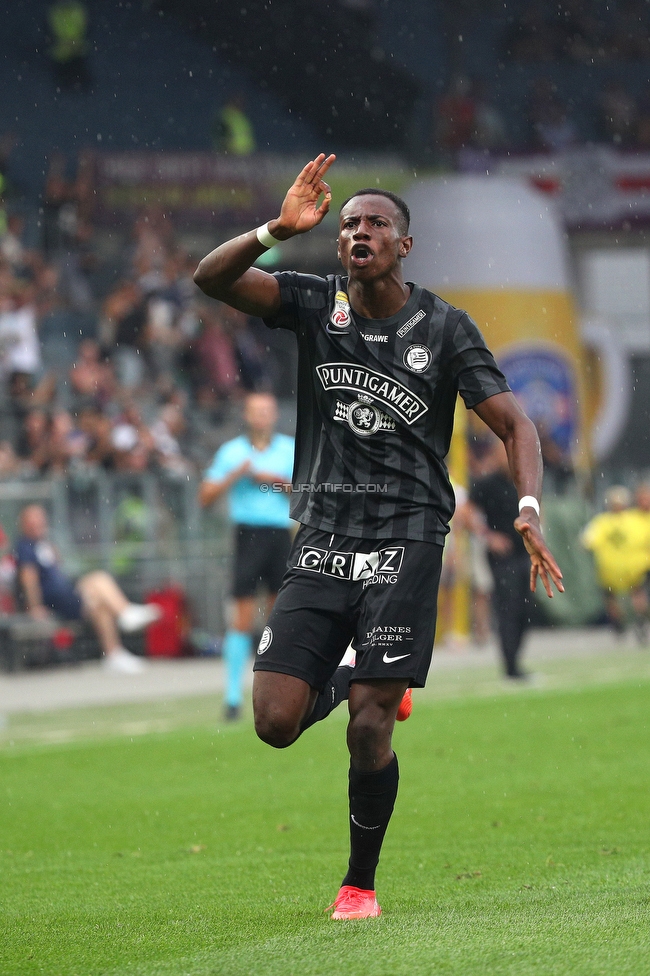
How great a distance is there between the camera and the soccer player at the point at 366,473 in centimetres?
498

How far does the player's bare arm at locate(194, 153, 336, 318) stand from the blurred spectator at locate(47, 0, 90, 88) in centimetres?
2193

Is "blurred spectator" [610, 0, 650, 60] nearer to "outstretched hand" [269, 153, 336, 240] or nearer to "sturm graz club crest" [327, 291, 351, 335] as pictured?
"sturm graz club crest" [327, 291, 351, 335]

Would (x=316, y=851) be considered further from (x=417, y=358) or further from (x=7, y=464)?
(x=7, y=464)

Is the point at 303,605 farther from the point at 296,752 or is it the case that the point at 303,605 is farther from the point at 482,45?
the point at 482,45

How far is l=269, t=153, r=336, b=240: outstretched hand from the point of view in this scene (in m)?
4.95

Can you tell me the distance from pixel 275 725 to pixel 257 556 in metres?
6.54

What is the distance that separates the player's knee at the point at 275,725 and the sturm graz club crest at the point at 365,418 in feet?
3.27

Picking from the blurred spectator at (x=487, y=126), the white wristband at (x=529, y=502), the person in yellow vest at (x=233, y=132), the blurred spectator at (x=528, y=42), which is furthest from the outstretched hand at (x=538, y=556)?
the blurred spectator at (x=528, y=42)

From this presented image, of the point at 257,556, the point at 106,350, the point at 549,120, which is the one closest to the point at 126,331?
the point at 106,350

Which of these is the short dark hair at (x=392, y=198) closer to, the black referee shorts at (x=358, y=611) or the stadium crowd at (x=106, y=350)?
the black referee shorts at (x=358, y=611)

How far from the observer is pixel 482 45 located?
1208 inches

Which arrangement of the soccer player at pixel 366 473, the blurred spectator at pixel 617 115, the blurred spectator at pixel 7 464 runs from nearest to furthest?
the soccer player at pixel 366 473 → the blurred spectator at pixel 7 464 → the blurred spectator at pixel 617 115

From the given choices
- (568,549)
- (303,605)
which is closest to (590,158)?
(568,549)

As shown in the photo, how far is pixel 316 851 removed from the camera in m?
6.37
